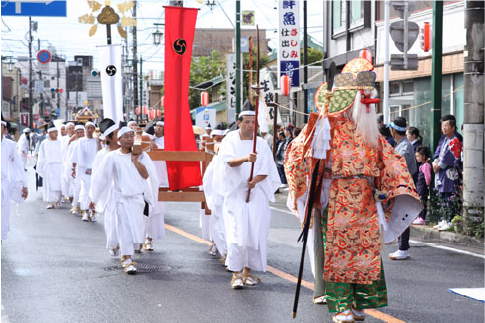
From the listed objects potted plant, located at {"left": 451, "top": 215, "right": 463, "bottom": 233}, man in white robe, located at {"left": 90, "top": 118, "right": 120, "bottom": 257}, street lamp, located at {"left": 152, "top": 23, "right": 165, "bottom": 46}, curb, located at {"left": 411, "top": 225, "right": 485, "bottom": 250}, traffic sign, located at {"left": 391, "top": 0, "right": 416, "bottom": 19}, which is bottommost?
curb, located at {"left": 411, "top": 225, "right": 485, "bottom": 250}

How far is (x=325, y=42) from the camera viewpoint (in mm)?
27281

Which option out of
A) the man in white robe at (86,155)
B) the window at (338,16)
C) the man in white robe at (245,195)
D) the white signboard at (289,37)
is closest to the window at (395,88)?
the white signboard at (289,37)

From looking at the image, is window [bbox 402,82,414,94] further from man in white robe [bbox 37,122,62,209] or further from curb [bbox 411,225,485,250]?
man in white robe [bbox 37,122,62,209]

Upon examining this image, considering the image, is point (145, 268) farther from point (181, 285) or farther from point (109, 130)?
point (109, 130)

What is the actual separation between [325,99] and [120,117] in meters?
7.53

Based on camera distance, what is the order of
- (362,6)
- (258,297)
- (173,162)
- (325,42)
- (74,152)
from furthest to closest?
1. (325,42)
2. (362,6)
3. (74,152)
4. (173,162)
5. (258,297)

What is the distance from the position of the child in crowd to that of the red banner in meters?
3.65

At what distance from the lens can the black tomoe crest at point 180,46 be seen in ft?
36.4

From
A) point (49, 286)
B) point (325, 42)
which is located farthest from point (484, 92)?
point (325, 42)

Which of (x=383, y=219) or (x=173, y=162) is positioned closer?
(x=383, y=219)

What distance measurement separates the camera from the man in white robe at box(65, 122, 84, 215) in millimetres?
15359

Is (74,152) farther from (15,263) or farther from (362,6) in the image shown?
(362,6)

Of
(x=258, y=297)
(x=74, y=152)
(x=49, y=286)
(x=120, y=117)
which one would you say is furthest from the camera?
(x=74, y=152)

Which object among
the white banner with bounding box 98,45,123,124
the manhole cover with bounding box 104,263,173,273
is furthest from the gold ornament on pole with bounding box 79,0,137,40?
the manhole cover with bounding box 104,263,173,273
